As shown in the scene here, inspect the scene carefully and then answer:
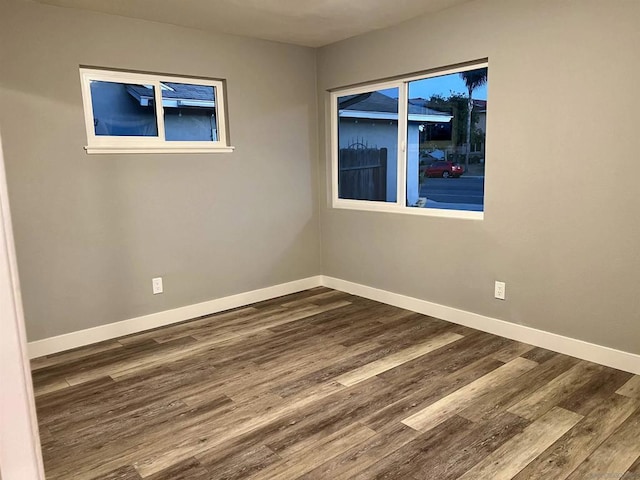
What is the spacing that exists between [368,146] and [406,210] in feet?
2.54

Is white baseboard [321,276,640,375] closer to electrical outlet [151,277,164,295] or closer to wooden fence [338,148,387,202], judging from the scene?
wooden fence [338,148,387,202]

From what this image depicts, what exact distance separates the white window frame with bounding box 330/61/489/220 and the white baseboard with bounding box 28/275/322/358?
3.26 ft

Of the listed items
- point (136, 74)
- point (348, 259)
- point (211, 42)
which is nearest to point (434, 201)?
point (348, 259)

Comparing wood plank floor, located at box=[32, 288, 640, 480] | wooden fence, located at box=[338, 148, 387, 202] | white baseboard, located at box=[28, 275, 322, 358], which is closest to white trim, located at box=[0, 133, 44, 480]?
wood plank floor, located at box=[32, 288, 640, 480]

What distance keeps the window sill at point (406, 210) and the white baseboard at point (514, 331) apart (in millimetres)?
738

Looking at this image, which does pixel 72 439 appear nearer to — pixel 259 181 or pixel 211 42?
pixel 259 181

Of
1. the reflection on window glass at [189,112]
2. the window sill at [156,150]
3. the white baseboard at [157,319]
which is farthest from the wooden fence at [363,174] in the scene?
the reflection on window glass at [189,112]

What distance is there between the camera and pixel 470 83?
3.45 meters

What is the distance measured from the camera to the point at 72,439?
226 centimetres

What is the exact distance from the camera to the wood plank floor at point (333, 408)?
2.02 m

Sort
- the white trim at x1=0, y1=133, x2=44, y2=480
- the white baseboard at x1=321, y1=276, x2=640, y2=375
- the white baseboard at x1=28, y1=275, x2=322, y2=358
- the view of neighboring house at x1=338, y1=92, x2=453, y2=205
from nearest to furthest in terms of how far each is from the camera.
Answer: the white trim at x1=0, y1=133, x2=44, y2=480 → the white baseboard at x1=321, y1=276, x2=640, y2=375 → the white baseboard at x1=28, y1=275, x2=322, y2=358 → the view of neighboring house at x1=338, y1=92, x2=453, y2=205

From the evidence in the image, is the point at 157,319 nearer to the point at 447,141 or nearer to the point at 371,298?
the point at 371,298

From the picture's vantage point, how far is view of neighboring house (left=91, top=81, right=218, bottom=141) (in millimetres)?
3451

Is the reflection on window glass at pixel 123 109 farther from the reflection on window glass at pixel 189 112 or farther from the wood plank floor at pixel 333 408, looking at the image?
the wood plank floor at pixel 333 408
